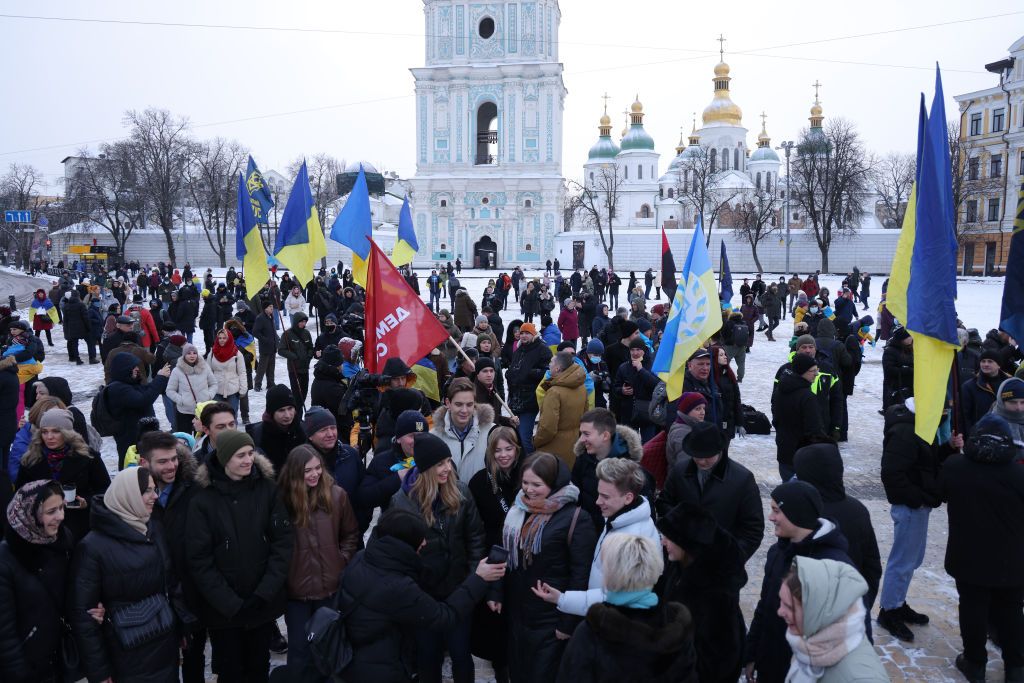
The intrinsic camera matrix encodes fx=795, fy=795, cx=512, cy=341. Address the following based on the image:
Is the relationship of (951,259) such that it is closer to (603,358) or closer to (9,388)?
(603,358)

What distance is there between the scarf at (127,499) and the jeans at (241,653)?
838 mm

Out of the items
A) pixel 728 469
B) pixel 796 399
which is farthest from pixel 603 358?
pixel 728 469

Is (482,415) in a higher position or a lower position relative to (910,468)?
higher

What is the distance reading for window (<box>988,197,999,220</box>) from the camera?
46719 millimetres

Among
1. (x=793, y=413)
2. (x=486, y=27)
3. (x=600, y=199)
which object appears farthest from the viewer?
(x=600, y=199)

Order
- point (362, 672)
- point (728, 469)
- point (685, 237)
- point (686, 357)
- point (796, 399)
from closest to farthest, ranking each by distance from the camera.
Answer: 1. point (362, 672)
2. point (728, 469)
3. point (686, 357)
4. point (796, 399)
5. point (685, 237)

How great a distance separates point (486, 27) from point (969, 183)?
31.1m

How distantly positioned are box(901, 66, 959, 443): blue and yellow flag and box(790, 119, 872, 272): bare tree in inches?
1815

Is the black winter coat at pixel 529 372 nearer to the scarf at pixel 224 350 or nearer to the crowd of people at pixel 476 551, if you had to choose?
the crowd of people at pixel 476 551

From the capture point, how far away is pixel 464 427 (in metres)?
5.22

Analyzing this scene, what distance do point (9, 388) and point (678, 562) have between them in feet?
19.9

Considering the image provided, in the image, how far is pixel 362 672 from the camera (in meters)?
3.26

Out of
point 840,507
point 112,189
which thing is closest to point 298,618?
point 840,507

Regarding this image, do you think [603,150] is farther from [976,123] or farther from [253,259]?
[253,259]
